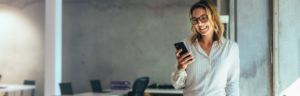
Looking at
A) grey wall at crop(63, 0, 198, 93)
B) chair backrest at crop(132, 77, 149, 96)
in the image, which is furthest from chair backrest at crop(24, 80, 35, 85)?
grey wall at crop(63, 0, 198, 93)

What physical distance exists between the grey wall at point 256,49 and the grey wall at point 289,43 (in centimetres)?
11

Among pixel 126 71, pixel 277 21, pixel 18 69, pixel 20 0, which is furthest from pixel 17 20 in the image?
pixel 277 21

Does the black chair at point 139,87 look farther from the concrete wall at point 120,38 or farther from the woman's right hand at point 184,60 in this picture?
the woman's right hand at point 184,60

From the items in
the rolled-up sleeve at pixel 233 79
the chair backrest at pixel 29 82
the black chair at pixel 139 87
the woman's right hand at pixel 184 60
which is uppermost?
the woman's right hand at pixel 184 60

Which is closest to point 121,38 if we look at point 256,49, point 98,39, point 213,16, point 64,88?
point 98,39

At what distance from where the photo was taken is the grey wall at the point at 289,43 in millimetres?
2017

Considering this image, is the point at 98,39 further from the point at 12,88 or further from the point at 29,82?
the point at 12,88

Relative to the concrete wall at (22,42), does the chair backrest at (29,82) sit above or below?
below

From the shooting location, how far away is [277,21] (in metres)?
2.07

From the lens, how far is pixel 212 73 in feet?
5.10

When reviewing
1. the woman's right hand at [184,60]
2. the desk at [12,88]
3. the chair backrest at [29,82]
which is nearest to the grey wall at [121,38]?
the chair backrest at [29,82]

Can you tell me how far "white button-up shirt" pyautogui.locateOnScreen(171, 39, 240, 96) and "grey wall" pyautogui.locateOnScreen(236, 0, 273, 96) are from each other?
1.87 feet

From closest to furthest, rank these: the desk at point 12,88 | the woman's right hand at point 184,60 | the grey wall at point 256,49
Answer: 1. the woman's right hand at point 184,60
2. the grey wall at point 256,49
3. the desk at point 12,88

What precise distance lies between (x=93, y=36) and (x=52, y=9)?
2234 millimetres
